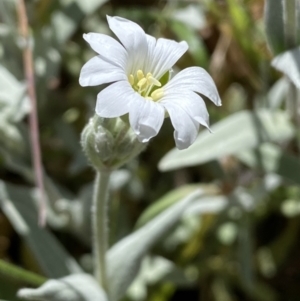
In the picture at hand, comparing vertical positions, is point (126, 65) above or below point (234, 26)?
above

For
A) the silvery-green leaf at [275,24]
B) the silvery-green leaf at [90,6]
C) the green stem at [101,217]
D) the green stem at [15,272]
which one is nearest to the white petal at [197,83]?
the green stem at [101,217]

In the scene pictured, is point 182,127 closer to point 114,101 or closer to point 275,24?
point 114,101

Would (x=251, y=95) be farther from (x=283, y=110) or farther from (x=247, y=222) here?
(x=247, y=222)

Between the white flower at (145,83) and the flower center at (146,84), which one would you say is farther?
the flower center at (146,84)

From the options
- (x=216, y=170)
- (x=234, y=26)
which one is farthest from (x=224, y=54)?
(x=216, y=170)

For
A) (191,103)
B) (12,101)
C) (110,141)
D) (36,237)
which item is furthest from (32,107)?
(191,103)

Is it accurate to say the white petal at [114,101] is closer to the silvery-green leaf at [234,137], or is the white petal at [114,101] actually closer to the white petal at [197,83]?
the white petal at [197,83]

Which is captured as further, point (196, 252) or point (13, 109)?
point (196, 252)
